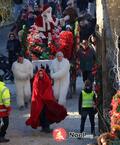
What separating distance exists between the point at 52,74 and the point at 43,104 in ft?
7.61

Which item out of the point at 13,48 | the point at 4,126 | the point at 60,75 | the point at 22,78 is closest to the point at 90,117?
the point at 4,126

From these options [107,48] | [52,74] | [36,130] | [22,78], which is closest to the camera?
[107,48]

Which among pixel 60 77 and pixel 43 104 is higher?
pixel 60 77

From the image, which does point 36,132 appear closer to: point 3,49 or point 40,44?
point 40,44

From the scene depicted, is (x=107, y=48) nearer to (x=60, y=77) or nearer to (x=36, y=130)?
(x=36, y=130)

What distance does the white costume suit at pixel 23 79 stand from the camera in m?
19.5

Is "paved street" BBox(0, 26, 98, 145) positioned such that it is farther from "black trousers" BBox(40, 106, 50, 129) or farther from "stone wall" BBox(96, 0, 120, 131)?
"stone wall" BBox(96, 0, 120, 131)

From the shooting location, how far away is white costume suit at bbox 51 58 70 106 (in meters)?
19.1

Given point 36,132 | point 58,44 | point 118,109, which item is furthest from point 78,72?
point 118,109

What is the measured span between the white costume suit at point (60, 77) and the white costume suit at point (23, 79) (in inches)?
29.5

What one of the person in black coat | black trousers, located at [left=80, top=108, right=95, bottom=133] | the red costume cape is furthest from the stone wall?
the person in black coat

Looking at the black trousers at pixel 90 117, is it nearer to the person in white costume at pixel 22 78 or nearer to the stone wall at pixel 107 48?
the stone wall at pixel 107 48

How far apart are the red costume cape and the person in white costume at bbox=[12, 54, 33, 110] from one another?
8.38 feet

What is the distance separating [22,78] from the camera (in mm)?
19672
